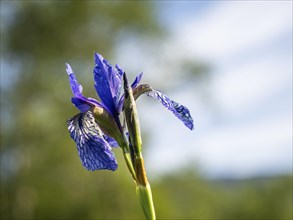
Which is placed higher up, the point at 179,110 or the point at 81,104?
the point at 81,104

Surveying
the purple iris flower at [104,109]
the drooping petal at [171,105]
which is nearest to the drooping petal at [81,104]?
the purple iris flower at [104,109]

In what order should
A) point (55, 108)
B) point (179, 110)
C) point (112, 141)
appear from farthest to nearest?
1. point (55, 108)
2. point (112, 141)
3. point (179, 110)

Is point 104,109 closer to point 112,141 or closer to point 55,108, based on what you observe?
point 112,141

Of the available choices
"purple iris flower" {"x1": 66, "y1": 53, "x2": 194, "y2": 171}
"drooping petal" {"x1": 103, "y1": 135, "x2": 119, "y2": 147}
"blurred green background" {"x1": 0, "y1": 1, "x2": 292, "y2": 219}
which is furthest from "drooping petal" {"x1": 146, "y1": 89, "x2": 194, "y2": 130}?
"blurred green background" {"x1": 0, "y1": 1, "x2": 292, "y2": 219}

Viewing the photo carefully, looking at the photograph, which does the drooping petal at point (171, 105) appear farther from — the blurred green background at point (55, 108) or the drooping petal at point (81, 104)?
the blurred green background at point (55, 108)

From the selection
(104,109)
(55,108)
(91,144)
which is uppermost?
(55,108)

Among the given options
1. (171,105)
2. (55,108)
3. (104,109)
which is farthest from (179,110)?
(55,108)
